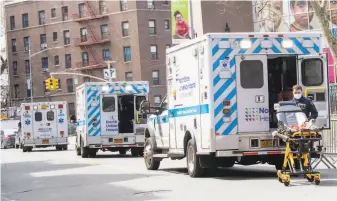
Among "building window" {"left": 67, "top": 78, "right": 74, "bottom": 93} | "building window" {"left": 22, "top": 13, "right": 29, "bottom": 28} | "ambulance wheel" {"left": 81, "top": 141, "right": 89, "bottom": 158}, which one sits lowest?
"ambulance wheel" {"left": 81, "top": 141, "right": 89, "bottom": 158}

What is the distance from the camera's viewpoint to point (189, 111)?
56.4 ft

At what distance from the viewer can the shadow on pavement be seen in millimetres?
14141

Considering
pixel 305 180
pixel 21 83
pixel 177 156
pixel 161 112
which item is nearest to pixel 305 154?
pixel 305 180

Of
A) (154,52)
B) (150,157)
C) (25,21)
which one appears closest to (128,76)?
(154,52)

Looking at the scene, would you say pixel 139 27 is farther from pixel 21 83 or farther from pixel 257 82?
pixel 257 82

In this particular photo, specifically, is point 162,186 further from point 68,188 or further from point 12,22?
point 12,22

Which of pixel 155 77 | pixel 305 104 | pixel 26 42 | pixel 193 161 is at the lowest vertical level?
pixel 193 161

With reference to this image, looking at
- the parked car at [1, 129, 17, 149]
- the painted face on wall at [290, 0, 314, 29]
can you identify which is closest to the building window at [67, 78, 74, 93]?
the parked car at [1, 129, 17, 149]

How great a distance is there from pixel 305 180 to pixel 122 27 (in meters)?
66.2

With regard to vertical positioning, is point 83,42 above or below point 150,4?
below

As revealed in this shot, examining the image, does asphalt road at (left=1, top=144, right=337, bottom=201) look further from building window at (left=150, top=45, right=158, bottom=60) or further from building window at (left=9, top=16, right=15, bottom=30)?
building window at (left=9, top=16, right=15, bottom=30)

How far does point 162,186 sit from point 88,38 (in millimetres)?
69483

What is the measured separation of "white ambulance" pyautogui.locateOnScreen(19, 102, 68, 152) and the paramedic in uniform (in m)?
29.6

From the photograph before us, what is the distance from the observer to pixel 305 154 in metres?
13.9
